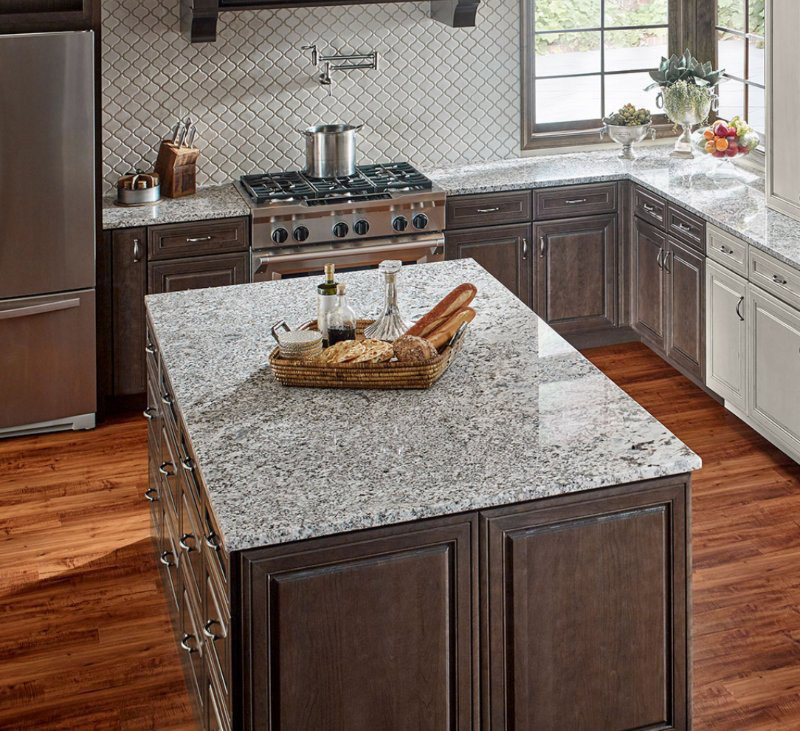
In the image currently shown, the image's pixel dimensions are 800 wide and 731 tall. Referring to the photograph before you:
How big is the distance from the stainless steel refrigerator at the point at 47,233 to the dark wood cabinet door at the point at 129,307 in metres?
0.16

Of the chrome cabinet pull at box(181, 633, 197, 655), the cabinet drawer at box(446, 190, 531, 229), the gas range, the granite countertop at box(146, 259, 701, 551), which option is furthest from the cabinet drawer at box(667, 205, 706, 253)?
Answer: the chrome cabinet pull at box(181, 633, 197, 655)

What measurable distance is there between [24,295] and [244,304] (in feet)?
5.52

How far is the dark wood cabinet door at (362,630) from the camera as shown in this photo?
7.96ft

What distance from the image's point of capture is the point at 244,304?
12.6ft

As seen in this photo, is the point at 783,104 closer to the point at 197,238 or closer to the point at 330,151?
the point at 330,151

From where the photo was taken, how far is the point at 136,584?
413 centimetres

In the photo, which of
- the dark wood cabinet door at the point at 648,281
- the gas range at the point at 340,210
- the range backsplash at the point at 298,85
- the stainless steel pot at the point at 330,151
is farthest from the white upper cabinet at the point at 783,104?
the stainless steel pot at the point at 330,151

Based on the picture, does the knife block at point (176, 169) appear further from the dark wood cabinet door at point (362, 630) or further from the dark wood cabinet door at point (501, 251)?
the dark wood cabinet door at point (362, 630)

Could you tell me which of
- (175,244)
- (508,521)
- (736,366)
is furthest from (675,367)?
(508,521)

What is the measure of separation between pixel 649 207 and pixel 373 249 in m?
1.39

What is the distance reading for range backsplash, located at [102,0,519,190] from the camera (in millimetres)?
5754

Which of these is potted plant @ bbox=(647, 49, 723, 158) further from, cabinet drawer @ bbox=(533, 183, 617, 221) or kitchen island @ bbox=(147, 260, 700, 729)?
kitchen island @ bbox=(147, 260, 700, 729)

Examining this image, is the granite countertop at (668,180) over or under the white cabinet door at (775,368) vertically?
over

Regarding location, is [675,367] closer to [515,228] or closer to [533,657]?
[515,228]
